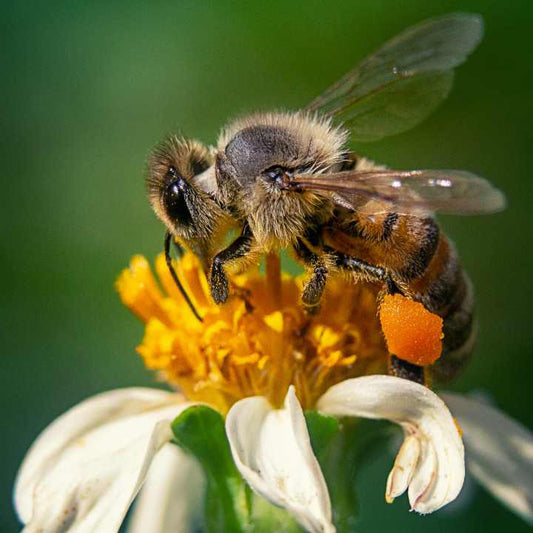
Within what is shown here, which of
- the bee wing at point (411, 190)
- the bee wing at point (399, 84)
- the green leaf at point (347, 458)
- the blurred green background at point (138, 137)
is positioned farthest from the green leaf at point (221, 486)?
the blurred green background at point (138, 137)

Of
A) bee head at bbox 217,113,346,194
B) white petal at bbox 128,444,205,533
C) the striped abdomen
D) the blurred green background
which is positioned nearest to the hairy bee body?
the striped abdomen

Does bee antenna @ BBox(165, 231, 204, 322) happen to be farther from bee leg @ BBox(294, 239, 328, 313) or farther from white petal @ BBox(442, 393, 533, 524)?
white petal @ BBox(442, 393, 533, 524)

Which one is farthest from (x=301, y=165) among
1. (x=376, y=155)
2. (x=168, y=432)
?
(x=376, y=155)

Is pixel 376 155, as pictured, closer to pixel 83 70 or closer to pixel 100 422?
pixel 83 70

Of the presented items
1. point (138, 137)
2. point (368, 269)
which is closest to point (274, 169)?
point (368, 269)

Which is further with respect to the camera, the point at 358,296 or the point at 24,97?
the point at 24,97

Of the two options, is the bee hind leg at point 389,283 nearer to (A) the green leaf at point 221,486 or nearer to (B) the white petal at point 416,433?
(B) the white petal at point 416,433

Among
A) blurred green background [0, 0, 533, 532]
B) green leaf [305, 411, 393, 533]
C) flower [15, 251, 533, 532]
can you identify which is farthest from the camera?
blurred green background [0, 0, 533, 532]
